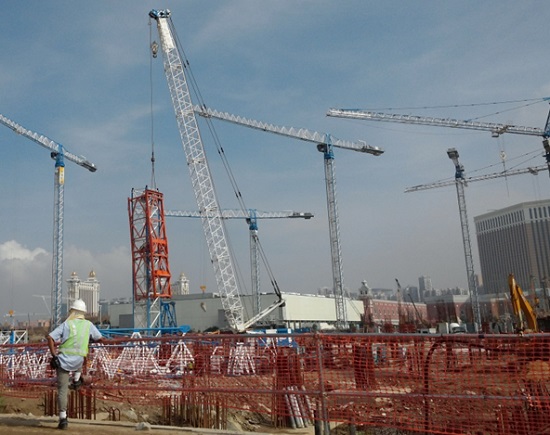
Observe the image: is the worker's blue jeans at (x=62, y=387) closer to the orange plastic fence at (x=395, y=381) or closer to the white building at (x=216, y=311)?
the orange plastic fence at (x=395, y=381)

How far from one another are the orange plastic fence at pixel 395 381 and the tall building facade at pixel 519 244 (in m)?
183

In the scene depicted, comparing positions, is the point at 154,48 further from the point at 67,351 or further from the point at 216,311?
the point at 67,351

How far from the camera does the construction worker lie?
7070 mm

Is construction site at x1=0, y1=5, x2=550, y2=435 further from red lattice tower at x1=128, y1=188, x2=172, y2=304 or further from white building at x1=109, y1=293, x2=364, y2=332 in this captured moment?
white building at x1=109, y1=293, x2=364, y2=332

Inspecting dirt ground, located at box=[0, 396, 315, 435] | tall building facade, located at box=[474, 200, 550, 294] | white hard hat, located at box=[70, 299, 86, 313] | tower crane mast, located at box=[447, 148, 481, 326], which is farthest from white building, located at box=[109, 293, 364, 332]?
tall building facade, located at box=[474, 200, 550, 294]

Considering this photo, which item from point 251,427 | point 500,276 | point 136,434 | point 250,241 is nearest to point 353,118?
point 250,241

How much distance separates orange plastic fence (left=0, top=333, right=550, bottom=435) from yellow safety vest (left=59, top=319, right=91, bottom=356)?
4.54 ft

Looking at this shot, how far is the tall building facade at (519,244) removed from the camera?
181875mm

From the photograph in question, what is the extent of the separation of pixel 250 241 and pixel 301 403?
76230 millimetres

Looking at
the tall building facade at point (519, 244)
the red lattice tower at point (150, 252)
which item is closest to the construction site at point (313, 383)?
the red lattice tower at point (150, 252)

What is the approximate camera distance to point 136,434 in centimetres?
679

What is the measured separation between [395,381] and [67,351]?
15.7ft

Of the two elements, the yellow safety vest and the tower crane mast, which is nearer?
the yellow safety vest

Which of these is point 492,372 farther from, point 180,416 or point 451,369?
point 180,416
